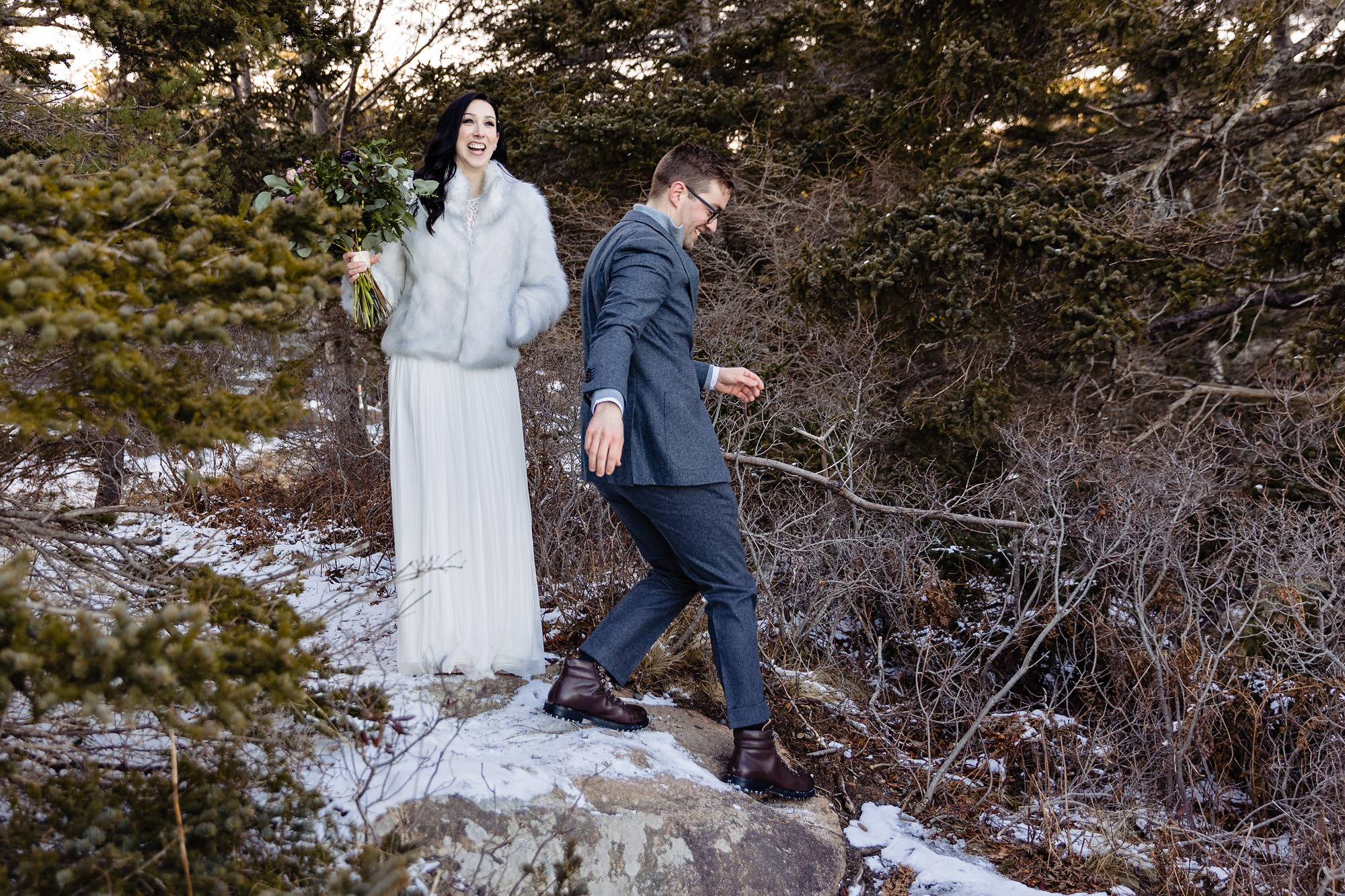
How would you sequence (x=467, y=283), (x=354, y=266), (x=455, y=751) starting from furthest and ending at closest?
(x=467, y=283) → (x=354, y=266) → (x=455, y=751)

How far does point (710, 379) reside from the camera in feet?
9.54

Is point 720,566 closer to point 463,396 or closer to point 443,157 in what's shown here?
point 463,396

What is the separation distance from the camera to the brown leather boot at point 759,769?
8.61ft

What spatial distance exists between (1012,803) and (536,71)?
9.18 meters

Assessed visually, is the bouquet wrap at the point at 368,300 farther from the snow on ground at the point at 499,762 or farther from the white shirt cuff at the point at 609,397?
the white shirt cuff at the point at 609,397

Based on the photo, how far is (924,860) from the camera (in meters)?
2.70

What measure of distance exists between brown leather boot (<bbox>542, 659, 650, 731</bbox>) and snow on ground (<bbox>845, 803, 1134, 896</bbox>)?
2.85 ft

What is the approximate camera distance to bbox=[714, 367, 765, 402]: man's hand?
280 centimetres

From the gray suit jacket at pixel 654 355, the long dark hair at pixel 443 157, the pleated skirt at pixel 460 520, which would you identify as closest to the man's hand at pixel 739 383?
the gray suit jacket at pixel 654 355

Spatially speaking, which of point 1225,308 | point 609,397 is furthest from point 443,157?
point 1225,308

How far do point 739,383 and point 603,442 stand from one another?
737mm

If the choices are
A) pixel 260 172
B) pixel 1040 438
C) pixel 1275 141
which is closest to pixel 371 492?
pixel 260 172

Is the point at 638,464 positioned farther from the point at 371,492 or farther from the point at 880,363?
the point at 880,363

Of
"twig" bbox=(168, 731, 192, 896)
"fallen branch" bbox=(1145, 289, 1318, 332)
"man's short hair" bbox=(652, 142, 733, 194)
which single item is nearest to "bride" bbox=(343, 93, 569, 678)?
"man's short hair" bbox=(652, 142, 733, 194)
